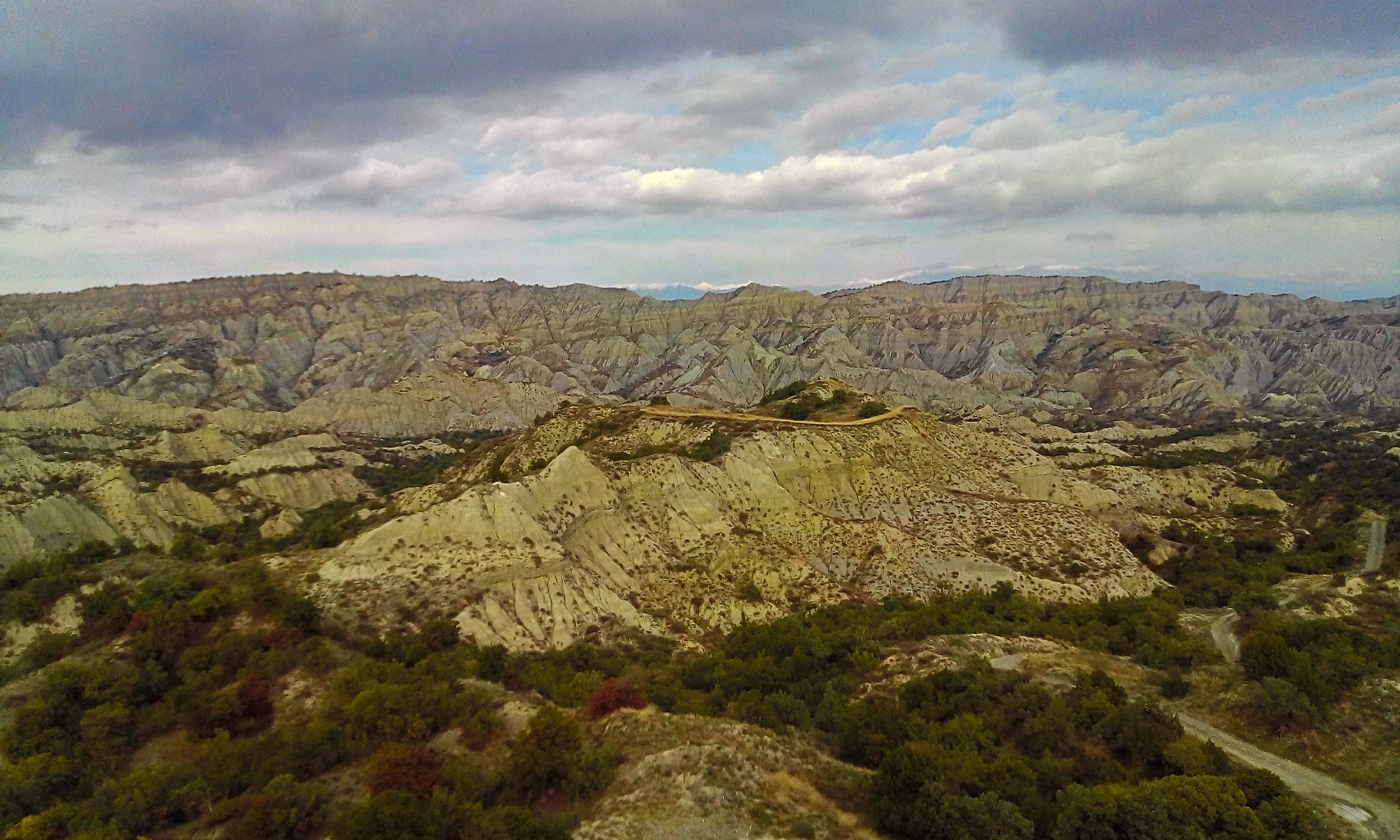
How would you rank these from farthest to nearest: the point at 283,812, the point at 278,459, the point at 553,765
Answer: the point at 278,459 < the point at 553,765 < the point at 283,812

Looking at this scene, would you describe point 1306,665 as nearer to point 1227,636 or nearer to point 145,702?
point 1227,636

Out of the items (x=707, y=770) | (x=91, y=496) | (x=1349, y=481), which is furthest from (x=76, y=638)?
(x=1349, y=481)

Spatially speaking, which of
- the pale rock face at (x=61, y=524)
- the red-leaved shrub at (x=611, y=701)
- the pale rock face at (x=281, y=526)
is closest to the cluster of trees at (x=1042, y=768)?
the red-leaved shrub at (x=611, y=701)

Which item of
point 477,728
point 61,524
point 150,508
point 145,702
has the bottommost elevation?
point 150,508

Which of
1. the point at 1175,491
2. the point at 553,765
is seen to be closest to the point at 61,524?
the point at 553,765

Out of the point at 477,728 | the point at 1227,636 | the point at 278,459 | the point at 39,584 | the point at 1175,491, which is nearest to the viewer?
the point at 477,728

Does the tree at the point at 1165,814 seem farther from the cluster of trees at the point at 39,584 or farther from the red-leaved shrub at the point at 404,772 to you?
the cluster of trees at the point at 39,584
